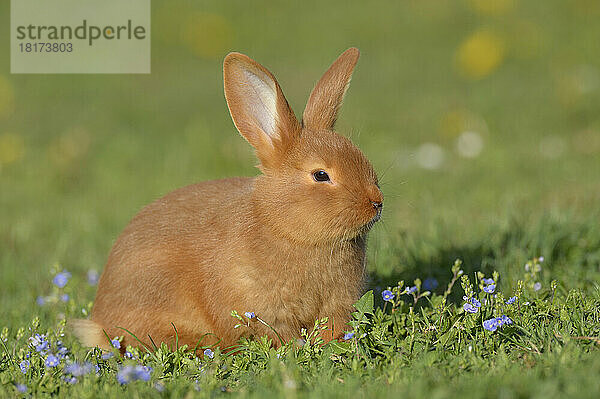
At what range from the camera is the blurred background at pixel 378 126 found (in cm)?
575

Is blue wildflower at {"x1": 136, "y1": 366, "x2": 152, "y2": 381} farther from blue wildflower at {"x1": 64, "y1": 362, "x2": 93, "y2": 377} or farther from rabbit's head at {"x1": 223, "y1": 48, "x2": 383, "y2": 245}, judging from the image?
rabbit's head at {"x1": 223, "y1": 48, "x2": 383, "y2": 245}

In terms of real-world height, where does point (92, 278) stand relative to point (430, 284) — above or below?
below

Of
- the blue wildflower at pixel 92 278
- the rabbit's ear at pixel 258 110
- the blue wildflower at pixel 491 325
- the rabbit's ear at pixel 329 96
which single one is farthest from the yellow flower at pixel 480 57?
the blue wildflower at pixel 491 325

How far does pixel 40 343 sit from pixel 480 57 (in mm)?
7331

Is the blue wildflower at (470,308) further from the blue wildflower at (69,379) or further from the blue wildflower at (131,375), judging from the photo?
the blue wildflower at (69,379)

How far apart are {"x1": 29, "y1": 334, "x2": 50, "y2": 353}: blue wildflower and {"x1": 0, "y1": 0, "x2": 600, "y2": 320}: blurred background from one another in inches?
37.5

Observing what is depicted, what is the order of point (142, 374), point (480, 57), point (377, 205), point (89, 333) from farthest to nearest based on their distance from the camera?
point (480, 57) < point (89, 333) < point (377, 205) < point (142, 374)

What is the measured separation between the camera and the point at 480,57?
31.6ft

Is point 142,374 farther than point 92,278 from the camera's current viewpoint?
No

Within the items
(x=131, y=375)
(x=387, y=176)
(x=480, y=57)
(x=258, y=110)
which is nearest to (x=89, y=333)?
(x=131, y=375)

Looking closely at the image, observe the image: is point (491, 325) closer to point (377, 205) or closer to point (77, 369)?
point (377, 205)

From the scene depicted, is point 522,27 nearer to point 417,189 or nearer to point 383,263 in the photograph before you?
point 417,189

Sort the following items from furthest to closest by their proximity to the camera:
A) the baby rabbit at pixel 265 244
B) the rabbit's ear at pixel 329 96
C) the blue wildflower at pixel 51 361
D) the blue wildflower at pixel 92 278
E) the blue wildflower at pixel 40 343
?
the blue wildflower at pixel 92 278, the rabbit's ear at pixel 329 96, the baby rabbit at pixel 265 244, the blue wildflower at pixel 40 343, the blue wildflower at pixel 51 361

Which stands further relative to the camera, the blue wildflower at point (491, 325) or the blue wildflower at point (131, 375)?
the blue wildflower at point (491, 325)
